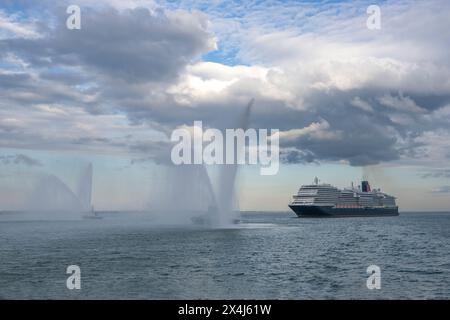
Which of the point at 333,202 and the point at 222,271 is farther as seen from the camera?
the point at 333,202

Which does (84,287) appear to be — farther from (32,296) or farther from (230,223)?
(230,223)

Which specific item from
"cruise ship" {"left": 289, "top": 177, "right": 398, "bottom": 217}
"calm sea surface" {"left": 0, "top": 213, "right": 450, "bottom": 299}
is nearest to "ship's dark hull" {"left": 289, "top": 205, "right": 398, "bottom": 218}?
"cruise ship" {"left": 289, "top": 177, "right": 398, "bottom": 217}

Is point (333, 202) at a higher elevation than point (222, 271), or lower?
higher

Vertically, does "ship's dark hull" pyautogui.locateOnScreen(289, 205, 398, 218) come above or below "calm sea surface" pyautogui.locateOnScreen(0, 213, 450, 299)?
above

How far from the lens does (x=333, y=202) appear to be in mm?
165125

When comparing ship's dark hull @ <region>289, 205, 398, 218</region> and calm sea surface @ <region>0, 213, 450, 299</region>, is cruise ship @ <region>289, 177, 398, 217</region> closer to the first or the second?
ship's dark hull @ <region>289, 205, 398, 218</region>

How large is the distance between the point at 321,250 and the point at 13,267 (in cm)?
3442

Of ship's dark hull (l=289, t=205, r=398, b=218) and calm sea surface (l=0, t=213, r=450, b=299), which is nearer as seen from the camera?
calm sea surface (l=0, t=213, r=450, b=299)

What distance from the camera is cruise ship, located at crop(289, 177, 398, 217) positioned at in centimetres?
16212

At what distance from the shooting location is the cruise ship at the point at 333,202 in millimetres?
162125

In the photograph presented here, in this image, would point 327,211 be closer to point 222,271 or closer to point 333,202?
point 333,202

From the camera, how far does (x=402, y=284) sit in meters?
32.3

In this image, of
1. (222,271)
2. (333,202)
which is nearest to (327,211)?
(333,202)
